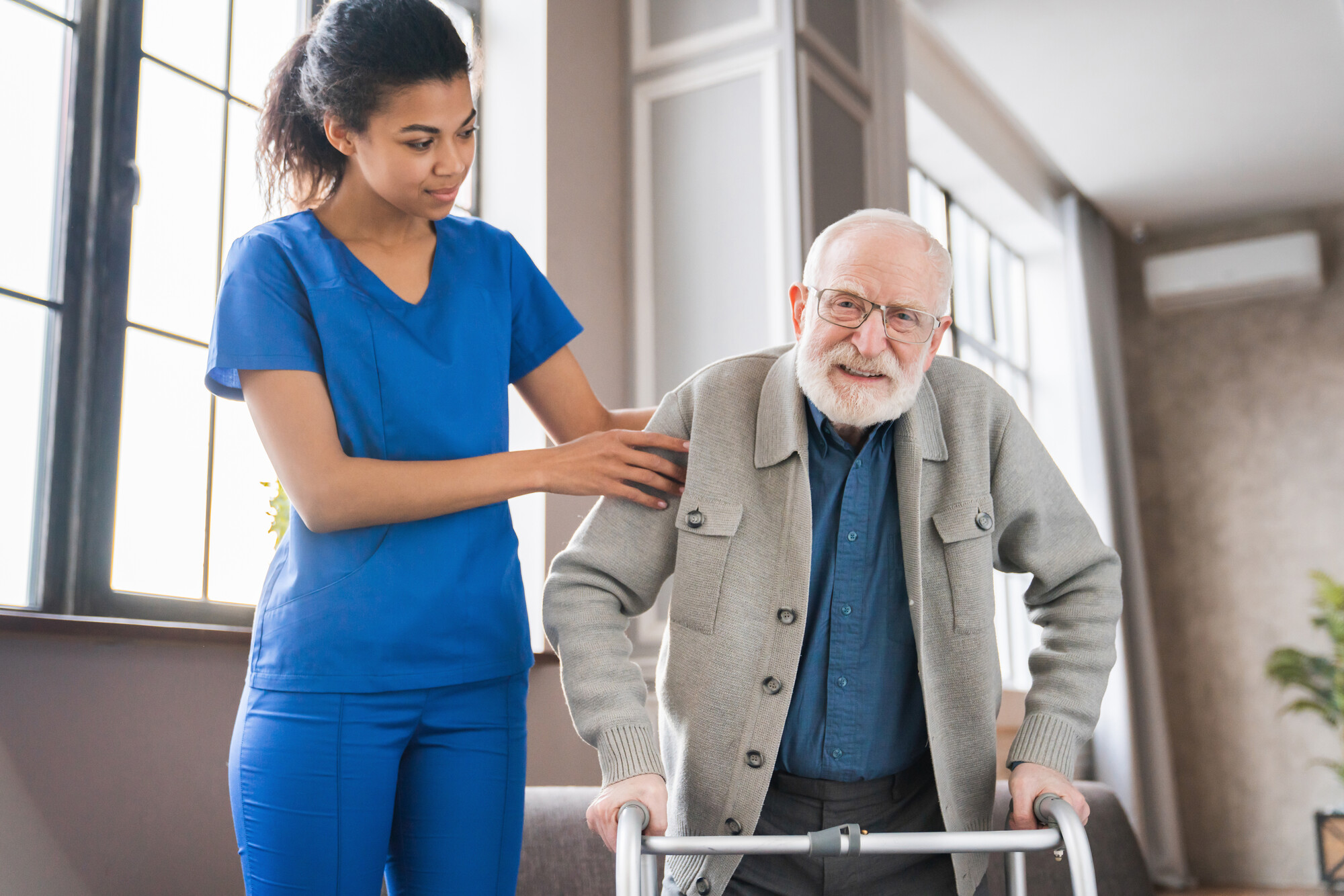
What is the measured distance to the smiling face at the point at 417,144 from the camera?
134cm

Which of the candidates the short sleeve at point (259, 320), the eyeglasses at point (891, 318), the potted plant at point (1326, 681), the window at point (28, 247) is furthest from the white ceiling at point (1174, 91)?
the short sleeve at point (259, 320)

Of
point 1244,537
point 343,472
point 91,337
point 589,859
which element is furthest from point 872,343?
point 1244,537

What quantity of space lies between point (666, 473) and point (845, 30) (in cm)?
295

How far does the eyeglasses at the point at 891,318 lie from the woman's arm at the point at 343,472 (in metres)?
0.46

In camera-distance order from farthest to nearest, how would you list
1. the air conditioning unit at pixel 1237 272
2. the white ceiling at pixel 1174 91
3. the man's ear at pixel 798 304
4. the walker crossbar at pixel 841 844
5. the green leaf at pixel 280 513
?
1. the air conditioning unit at pixel 1237 272
2. the white ceiling at pixel 1174 91
3. the green leaf at pixel 280 513
4. the man's ear at pixel 798 304
5. the walker crossbar at pixel 841 844

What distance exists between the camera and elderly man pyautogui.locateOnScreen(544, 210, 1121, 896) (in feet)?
4.62

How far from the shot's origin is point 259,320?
1.29 meters

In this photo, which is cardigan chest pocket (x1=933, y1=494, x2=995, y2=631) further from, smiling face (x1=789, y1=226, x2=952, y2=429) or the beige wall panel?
the beige wall panel

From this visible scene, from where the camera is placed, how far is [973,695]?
55.8 inches

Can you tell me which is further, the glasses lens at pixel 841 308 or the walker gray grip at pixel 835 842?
the glasses lens at pixel 841 308

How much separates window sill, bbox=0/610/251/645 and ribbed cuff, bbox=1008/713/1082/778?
1.53 metres

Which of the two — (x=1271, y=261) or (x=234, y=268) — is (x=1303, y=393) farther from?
(x=234, y=268)

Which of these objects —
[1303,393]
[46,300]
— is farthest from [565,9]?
[1303,393]

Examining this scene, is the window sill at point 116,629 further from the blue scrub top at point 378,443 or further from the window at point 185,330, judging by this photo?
the blue scrub top at point 378,443
